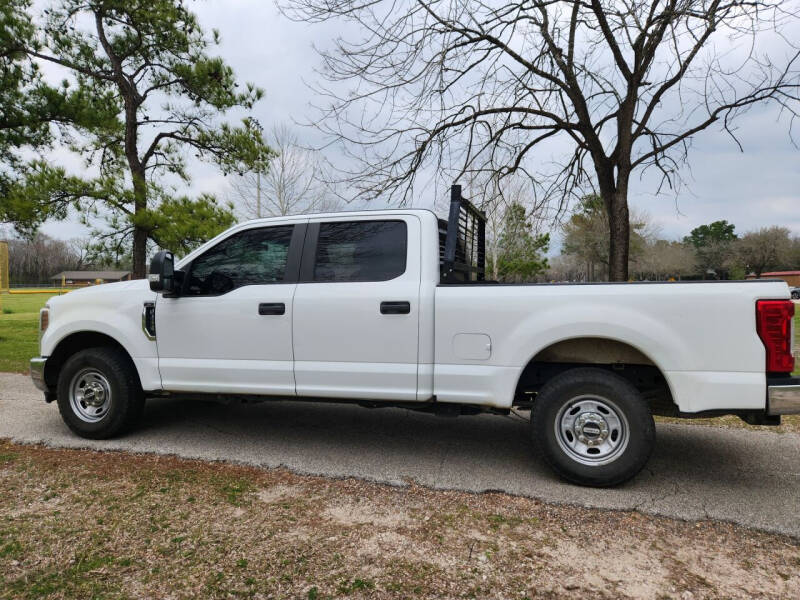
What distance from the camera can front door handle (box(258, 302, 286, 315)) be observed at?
4.38m

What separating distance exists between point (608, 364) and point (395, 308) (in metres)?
1.63

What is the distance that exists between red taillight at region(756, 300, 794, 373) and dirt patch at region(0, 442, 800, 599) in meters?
1.05

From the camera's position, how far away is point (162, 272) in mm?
4484

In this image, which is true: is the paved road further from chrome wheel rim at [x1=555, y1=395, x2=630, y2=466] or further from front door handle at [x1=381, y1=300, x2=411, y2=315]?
front door handle at [x1=381, y1=300, x2=411, y2=315]

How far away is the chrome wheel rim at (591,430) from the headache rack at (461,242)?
1318 mm

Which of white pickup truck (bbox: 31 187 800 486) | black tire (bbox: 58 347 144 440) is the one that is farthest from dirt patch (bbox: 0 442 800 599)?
black tire (bbox: 58 347 144 440)

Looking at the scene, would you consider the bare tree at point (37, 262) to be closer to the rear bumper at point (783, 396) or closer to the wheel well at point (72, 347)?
the wheel well at point (72, 347)

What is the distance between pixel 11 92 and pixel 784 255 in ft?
233

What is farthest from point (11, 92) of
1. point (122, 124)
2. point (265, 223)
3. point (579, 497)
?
point (579, 497)

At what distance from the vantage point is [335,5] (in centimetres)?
757

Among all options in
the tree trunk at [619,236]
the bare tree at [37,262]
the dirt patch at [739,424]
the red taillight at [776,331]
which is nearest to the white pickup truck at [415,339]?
the red taillight at [776,331]

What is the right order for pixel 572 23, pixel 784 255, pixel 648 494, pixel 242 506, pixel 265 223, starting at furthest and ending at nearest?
pixel 784 255, pixel 572 23, pixel 265 223, pixel 648 494, pixel 242 506

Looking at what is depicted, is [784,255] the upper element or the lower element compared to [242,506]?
upper

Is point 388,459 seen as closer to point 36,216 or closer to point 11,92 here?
point 36,216
